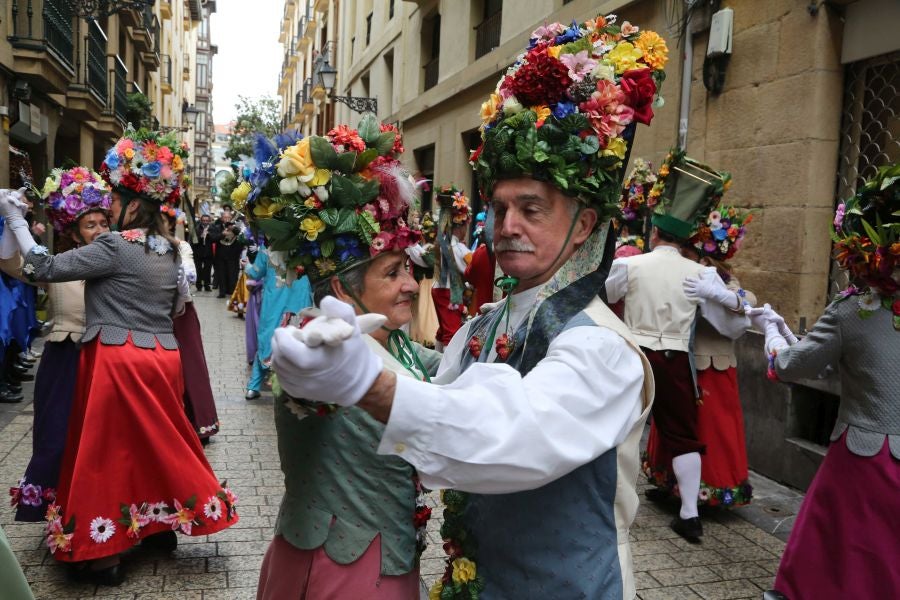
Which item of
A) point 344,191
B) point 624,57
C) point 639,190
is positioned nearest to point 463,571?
point 344,191

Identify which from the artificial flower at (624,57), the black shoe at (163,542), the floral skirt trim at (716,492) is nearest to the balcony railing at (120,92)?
the black shoe at (163,542)

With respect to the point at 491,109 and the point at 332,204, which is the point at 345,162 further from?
the point at 491,109

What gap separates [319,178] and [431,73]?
50.9 ft

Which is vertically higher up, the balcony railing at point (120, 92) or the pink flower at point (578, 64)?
the balcony railing at point (120, 92)

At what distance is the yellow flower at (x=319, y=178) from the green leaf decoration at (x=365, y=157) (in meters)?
0.12

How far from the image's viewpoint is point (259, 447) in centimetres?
635

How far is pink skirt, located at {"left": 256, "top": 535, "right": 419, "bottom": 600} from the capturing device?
2.08 metres

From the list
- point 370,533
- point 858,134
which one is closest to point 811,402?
point 858,134

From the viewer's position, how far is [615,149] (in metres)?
1.92

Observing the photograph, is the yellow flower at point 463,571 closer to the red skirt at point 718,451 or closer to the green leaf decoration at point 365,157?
the green leaf decoration at point 365,157

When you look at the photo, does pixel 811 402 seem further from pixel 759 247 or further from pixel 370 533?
pixel 370 533

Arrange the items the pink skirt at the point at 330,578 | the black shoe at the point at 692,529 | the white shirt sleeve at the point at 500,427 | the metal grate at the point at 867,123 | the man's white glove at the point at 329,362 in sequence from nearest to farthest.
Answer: the man's white glove at the point at 329,362 < the white shirt sleeve at the point at 500,427 < the pink skirt at the point at 330,578 < the black shoe at the point at 692,529 < the metal grate at the point at 867,123

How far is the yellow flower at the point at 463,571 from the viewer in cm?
192

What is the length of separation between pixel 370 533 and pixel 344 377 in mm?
1050
